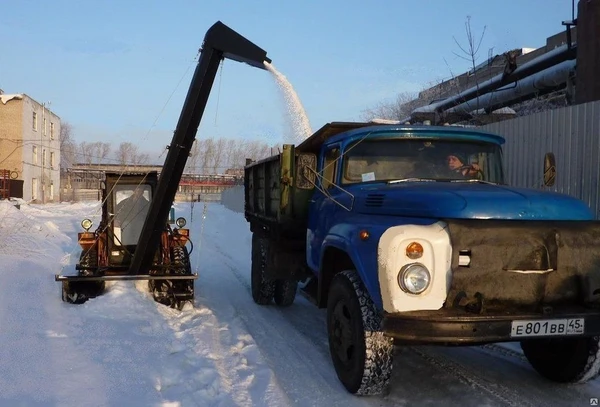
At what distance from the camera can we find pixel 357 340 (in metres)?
4.38

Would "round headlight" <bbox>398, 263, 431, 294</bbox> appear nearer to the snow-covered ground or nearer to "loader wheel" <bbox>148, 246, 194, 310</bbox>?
the snow-covered ground

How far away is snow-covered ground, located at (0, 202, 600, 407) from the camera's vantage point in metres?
4.40

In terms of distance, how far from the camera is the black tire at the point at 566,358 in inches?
179

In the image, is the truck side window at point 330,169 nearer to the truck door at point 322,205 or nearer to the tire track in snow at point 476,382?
the truck door at point 322,205

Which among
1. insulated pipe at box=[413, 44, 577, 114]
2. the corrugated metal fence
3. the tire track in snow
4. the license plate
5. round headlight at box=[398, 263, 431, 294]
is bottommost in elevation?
the tire track in snow

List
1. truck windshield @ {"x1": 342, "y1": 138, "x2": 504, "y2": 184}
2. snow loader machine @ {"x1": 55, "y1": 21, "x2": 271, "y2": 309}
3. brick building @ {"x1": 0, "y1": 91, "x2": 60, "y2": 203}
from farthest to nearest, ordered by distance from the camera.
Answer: brick building @ {"x1": 0, "y1": 91, "x2": 60, "y2": 203} < snow loader machine @ {"x1": 55, "y1": 21, "x2": 271, "y2": 309} < truck windshield @ {"x1": 342, "y1": 138, "x2": 504, "y2": 184}

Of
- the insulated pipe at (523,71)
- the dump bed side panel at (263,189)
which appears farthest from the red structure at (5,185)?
the dump bed side panel at (263,189)

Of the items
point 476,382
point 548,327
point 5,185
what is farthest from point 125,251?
point 5,185

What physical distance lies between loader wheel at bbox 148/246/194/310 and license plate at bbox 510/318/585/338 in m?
5.24

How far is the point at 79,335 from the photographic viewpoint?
5.82 metres

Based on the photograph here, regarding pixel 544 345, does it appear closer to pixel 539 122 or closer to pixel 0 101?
pixel 539 122

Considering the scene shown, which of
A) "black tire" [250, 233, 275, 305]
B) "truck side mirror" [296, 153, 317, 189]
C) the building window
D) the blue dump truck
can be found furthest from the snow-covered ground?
the building window

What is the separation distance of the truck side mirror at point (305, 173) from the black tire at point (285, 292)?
283 centimetres

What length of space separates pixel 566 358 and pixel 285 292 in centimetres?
430
